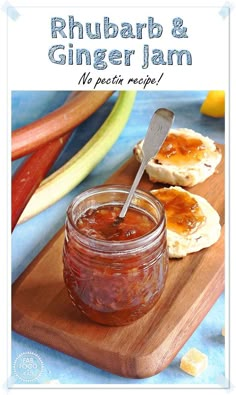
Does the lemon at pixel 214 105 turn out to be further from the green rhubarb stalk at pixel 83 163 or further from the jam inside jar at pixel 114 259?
the jam inside jar at pixel 114 259

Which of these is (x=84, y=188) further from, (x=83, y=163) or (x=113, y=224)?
(x=113, y=224)

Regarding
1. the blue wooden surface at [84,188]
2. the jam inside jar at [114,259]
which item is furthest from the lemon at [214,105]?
the jam inside jar at [114,259]

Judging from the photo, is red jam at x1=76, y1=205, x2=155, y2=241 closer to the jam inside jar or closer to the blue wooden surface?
the jam inside jar

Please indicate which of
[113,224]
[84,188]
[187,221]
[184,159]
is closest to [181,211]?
[187,221]

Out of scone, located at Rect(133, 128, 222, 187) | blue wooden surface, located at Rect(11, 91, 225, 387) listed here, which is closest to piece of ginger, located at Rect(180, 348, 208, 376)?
blue wooden surface, located at Rect(11, 91, 225, 387)
